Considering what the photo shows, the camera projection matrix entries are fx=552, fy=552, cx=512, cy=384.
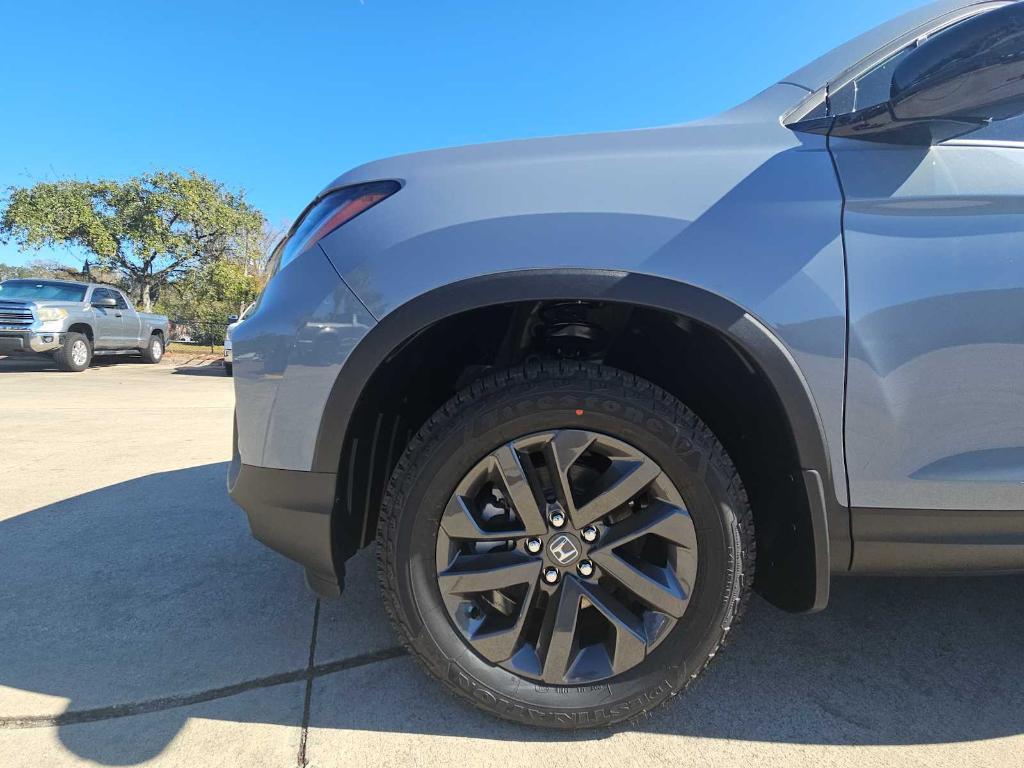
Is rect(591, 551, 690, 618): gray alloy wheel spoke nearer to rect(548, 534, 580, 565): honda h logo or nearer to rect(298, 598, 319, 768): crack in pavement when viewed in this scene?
rect(548, 534, 580, 565): honda h logo

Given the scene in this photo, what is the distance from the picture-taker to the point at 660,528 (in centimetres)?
141

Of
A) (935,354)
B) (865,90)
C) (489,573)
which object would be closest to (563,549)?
(489,573)

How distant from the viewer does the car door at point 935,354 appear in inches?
52.0

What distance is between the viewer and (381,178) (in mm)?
1584

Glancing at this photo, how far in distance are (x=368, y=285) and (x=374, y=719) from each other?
3.86ft

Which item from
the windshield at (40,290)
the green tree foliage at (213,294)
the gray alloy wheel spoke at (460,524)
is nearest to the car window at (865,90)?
the gray alloy wheel spoke at (460,524)

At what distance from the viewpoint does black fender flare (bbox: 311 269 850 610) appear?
1.35m

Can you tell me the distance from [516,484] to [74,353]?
43.7ft

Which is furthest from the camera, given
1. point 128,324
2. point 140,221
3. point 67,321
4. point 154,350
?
point 140,221

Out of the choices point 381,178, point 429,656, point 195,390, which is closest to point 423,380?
point 381,178

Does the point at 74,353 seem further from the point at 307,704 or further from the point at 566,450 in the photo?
the point at 566,450

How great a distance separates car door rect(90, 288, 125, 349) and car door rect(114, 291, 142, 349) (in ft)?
0.13

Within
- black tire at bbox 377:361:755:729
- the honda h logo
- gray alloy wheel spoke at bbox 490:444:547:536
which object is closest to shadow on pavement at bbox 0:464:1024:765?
black tire at bbox 377:361:755:729

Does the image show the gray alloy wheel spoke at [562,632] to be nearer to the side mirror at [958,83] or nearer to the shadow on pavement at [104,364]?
the side mirror at [958,83]
